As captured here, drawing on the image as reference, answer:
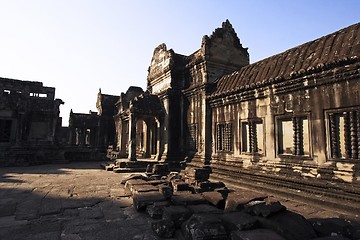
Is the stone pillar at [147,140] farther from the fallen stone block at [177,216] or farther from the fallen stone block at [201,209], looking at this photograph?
the fallen stone block at [177,216]

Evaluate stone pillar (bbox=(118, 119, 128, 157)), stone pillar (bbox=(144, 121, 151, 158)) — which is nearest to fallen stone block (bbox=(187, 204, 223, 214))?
stone pillar (bbox=(144, 121, 151, 158))

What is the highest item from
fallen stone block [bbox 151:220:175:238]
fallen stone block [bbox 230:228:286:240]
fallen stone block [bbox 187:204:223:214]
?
fallen stone block [bbox 230:228:286:240]

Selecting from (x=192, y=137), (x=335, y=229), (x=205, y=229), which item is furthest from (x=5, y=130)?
(x=335, y=229)

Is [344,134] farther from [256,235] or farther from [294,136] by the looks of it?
[256,235]

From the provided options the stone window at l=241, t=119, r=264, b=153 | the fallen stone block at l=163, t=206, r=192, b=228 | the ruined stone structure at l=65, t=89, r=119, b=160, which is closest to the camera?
the fallen stone block at l=163, t=206, r=192, b=228

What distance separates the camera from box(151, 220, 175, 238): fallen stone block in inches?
148

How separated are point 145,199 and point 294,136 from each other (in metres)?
4.89

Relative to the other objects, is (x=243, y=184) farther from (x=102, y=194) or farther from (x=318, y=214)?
(x=102, y=194)

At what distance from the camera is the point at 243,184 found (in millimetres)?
8234

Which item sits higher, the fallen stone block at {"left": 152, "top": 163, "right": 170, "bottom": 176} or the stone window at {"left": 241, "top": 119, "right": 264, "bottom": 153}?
the stone window at {"left": 241, "top": 119, "right": 264, "bottom": 153}

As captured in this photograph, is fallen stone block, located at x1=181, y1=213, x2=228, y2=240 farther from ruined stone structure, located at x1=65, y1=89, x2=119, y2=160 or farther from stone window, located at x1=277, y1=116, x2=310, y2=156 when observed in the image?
ruined stone structure, located at x1=65, y1=89, x2=119, y2=160

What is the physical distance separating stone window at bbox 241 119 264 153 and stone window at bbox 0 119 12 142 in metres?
18.1

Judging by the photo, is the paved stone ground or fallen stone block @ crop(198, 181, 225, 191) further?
fallen stone block @ crop(198, 181, 225, 191)

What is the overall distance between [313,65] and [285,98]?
127cm
